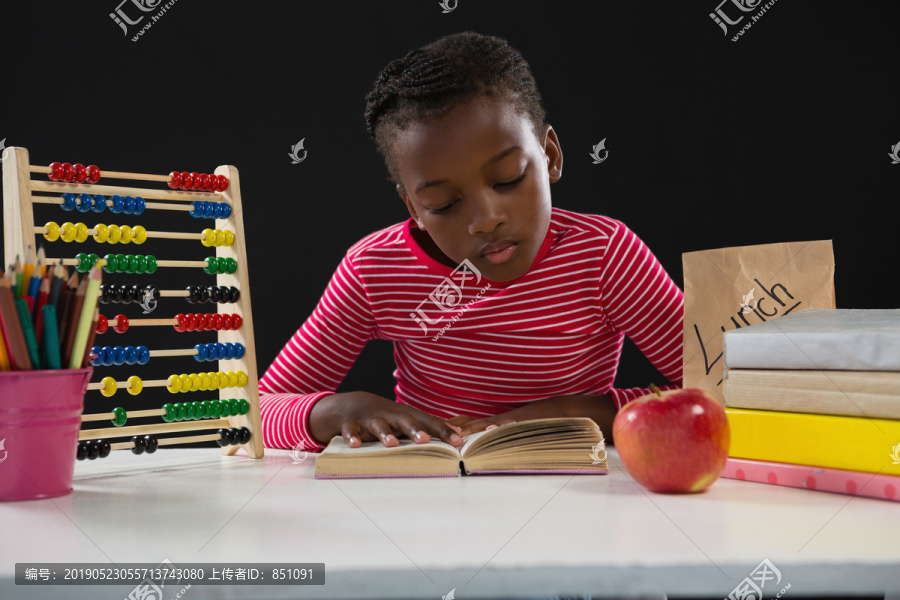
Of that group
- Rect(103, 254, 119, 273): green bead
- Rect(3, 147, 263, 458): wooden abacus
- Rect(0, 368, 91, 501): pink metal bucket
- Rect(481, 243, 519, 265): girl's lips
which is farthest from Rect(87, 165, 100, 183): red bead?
Rect(481, 243, 519, 265): girl's lips

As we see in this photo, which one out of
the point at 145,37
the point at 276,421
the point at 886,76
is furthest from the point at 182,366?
the point at 886,76

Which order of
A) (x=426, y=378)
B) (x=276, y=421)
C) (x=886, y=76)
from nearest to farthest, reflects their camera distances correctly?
(x=276, y=421), (x=426, y=378), (x=886, y=76)

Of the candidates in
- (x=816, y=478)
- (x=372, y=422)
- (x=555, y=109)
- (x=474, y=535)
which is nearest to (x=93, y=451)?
(x=372, y=422)

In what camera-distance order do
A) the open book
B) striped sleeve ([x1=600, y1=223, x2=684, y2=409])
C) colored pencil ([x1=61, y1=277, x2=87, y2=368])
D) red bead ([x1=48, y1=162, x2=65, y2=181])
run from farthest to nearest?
striped sleeve ([x1=600, y1=223, x2=684, y2=409]) → red bead ([x1=48, y1=162, x2=65, y2=181]) → the open book → colored pencil ([x1=61, y1=277, x2=87, y2=368])

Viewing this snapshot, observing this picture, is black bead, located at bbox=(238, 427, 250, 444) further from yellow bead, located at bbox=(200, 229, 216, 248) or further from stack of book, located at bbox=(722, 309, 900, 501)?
stack of book, located at bbox=(722, 309, 900, 501)

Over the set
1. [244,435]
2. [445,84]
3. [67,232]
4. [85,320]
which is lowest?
[244,435]

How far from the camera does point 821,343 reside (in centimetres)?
82

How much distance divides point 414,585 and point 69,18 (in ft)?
7.47

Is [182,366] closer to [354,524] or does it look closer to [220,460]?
[220,460]

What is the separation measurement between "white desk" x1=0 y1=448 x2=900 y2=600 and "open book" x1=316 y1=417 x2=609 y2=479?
0.02 metres

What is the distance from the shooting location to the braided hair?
1.21m

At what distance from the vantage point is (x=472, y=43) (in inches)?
52.9

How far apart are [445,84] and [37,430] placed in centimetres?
73

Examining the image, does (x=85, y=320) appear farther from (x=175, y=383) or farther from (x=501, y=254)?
(x=501, y=254)
